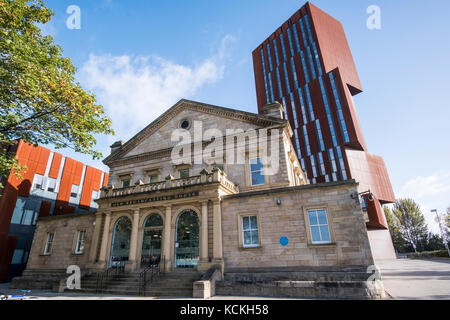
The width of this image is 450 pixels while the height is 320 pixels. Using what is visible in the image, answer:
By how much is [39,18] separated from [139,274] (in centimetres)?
1502

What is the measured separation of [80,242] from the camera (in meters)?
19.8

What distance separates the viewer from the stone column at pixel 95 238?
1734 cm

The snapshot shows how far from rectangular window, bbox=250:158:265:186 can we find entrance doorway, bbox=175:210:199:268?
5.33 metres

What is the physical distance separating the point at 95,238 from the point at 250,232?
11.6 metres

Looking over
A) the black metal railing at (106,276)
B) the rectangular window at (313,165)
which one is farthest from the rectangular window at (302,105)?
the black metal railing at (106,276)

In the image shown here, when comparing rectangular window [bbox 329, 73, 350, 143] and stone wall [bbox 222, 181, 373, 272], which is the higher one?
rectangular window [bbox 329, 73, 350, 143]

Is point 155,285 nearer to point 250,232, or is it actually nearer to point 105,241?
point 250,232

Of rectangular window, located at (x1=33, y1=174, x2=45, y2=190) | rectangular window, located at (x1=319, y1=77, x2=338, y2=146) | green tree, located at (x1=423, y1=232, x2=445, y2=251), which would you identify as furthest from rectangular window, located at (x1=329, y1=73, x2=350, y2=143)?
rectangular window, located at (x1=33, y1=174, x2=45, y2=190)

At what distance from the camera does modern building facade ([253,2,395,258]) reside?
2023 inches

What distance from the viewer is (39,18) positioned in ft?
40.3

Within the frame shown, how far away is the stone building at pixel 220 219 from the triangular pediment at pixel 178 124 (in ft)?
0.32

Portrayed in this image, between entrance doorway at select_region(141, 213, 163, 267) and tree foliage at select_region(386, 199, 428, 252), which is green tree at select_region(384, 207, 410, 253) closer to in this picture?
tree foliage at select_region(386, 199, 428, 252)

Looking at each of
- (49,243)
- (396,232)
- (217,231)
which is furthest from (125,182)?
(396,232)

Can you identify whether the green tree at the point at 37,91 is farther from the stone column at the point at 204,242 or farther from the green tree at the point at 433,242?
the green tree at the point at 433,242
